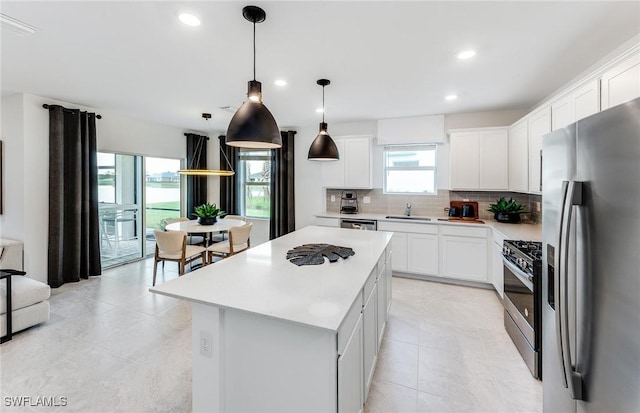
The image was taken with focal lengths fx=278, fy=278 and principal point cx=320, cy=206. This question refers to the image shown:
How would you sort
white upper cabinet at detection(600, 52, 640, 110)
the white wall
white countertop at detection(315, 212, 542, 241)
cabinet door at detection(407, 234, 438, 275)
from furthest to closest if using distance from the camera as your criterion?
cabinet door at detection(407, 234, 438, 275), the white wall, white countertop at detection(315, 212, 542, 241), white upper cabinet at detection(600, 52, 640, 110)

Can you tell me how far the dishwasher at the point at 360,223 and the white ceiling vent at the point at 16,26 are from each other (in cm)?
401

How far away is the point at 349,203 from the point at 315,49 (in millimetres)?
3157

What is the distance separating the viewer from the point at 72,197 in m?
4.03

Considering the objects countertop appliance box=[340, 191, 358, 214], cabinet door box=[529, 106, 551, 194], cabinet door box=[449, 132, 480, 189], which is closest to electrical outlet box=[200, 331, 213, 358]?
cabinet door box=[529, 106, 551, 194]

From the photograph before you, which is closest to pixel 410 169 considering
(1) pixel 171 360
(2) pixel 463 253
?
(2) pixel 463 253

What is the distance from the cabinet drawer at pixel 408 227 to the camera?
13.7ft

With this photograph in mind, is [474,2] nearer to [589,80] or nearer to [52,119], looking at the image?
[589,80]

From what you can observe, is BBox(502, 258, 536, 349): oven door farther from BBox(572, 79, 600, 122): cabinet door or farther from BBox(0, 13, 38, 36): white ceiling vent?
BBox(0, 13, 38, 36): white ceiling vent

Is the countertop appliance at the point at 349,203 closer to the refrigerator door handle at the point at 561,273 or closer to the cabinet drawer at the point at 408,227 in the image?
the cabinet drawer at the point at 408,227

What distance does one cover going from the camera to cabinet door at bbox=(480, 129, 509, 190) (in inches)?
158

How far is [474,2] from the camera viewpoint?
177 cm

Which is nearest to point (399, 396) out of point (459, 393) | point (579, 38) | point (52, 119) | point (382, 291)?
point (459, 393)

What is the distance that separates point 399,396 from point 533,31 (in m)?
2.85

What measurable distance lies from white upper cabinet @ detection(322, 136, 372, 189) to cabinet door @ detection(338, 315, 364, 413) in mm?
3491
